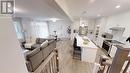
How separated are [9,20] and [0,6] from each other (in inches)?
3.7

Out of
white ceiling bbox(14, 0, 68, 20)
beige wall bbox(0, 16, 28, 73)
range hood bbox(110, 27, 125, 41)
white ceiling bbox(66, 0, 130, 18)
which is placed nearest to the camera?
beige wall bbox(0, 16, 28, 73)

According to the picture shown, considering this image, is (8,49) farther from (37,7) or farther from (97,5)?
(97,5)

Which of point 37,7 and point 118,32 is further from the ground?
point 37,7

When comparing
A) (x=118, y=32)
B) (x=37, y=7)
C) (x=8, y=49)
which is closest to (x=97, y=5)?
(x=37, y=7)

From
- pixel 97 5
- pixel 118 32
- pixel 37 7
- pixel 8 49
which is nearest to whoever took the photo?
pixel 8 49

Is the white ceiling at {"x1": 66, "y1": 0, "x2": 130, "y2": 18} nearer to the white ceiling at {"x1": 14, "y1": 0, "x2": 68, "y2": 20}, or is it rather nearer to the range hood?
the white ceiling at {"x1": 14, "y1": 0, "x2": 68, "y2": 20}

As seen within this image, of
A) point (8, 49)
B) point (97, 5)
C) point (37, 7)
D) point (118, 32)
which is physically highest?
point (97, 5)

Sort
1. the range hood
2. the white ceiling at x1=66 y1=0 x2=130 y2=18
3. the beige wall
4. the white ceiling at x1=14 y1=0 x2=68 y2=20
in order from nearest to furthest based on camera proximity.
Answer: the beige wall
the white ceiling at x1=14 y1=0 x2=68 y2=20
the white ceiling at x1=66 y1=0 x2=130 y2=18
the range hood

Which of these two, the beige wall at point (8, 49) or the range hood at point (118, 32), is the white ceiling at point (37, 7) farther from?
the range hood at point (118, 32)

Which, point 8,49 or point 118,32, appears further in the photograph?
point 118,32

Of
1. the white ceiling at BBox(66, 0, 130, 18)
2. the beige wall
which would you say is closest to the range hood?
the white ceiling at BBox(66, 0, 130, 18)

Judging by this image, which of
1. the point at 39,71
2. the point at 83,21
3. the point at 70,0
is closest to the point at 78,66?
the point at 39,71

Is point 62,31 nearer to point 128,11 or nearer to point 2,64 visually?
point 128,11

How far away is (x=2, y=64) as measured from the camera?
→ 0.52 meters
